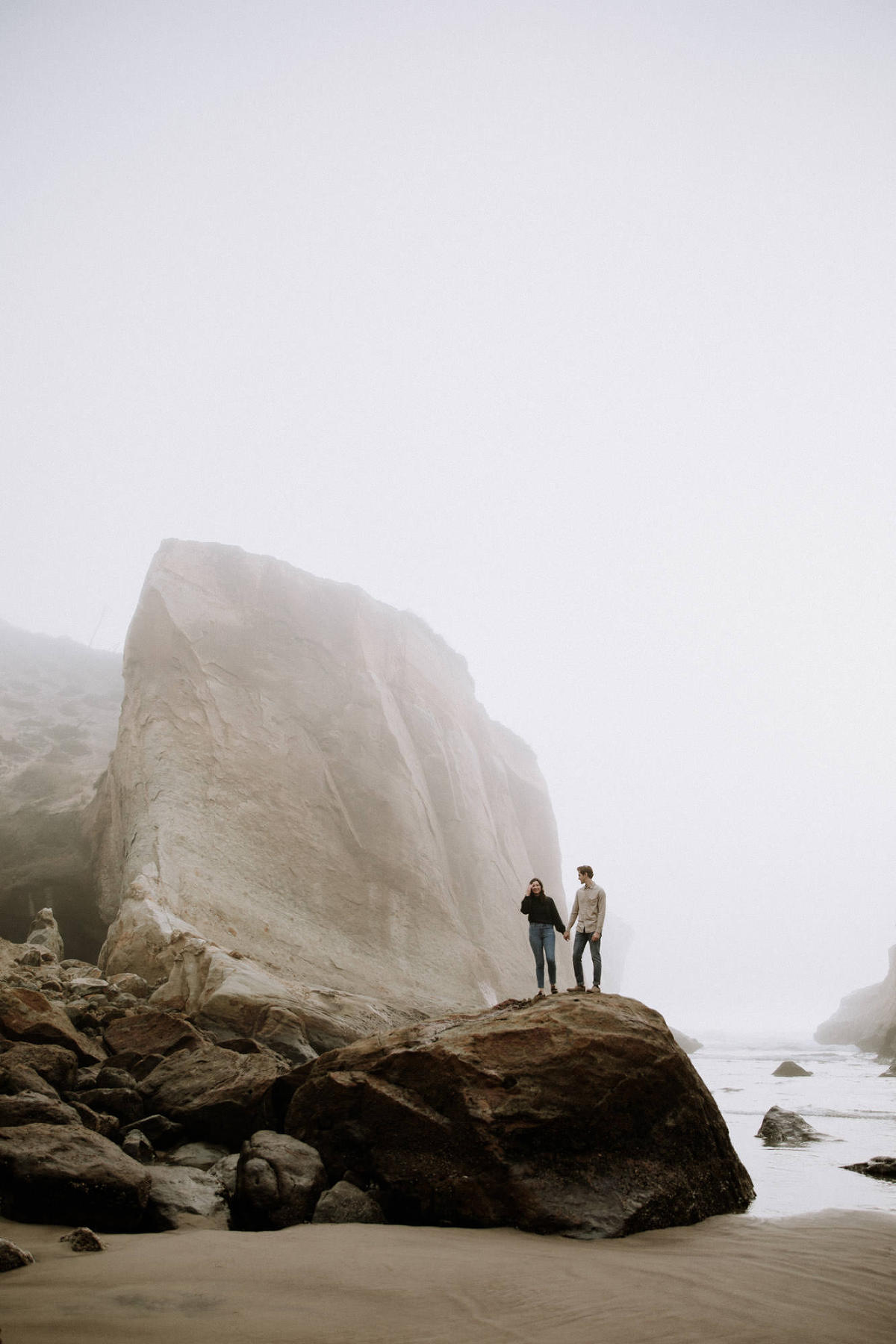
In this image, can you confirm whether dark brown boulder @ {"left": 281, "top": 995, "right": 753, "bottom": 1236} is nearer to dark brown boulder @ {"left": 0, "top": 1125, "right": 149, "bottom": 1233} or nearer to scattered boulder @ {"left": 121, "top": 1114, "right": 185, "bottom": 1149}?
scattered boulder @ {"left": 121, "top": 1114, "right": 185, "bottom": 1149}

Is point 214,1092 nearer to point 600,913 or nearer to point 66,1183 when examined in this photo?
point 66,1183

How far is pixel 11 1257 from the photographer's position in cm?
389

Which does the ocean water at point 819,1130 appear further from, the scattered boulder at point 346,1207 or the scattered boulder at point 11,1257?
the scattered boulder at point 11,1257

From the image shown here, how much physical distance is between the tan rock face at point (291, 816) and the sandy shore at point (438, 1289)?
644 cm

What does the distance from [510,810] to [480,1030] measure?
96.3 feet

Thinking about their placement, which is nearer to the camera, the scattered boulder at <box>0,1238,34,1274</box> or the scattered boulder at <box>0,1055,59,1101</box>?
the scattered boulder at <box>0,1238,34,1274</box>

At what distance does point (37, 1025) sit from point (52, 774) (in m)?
21.9

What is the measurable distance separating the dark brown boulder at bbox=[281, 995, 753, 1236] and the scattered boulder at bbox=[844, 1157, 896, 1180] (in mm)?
3729

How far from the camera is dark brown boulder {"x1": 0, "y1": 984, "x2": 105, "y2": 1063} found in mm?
8188

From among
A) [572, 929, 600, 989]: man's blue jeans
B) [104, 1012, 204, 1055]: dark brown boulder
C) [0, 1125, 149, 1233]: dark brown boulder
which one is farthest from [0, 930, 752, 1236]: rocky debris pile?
[572, 929, 600, 989]: man's blue jeans

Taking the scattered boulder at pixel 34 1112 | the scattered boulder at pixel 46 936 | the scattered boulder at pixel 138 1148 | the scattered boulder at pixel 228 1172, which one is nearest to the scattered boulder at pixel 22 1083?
the scattered boulder at pixel 34 1112

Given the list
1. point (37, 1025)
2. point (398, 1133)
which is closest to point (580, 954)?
point (398, 1133)

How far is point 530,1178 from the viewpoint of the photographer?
19.6 ft

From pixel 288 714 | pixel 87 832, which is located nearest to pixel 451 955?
pixel 288 714
